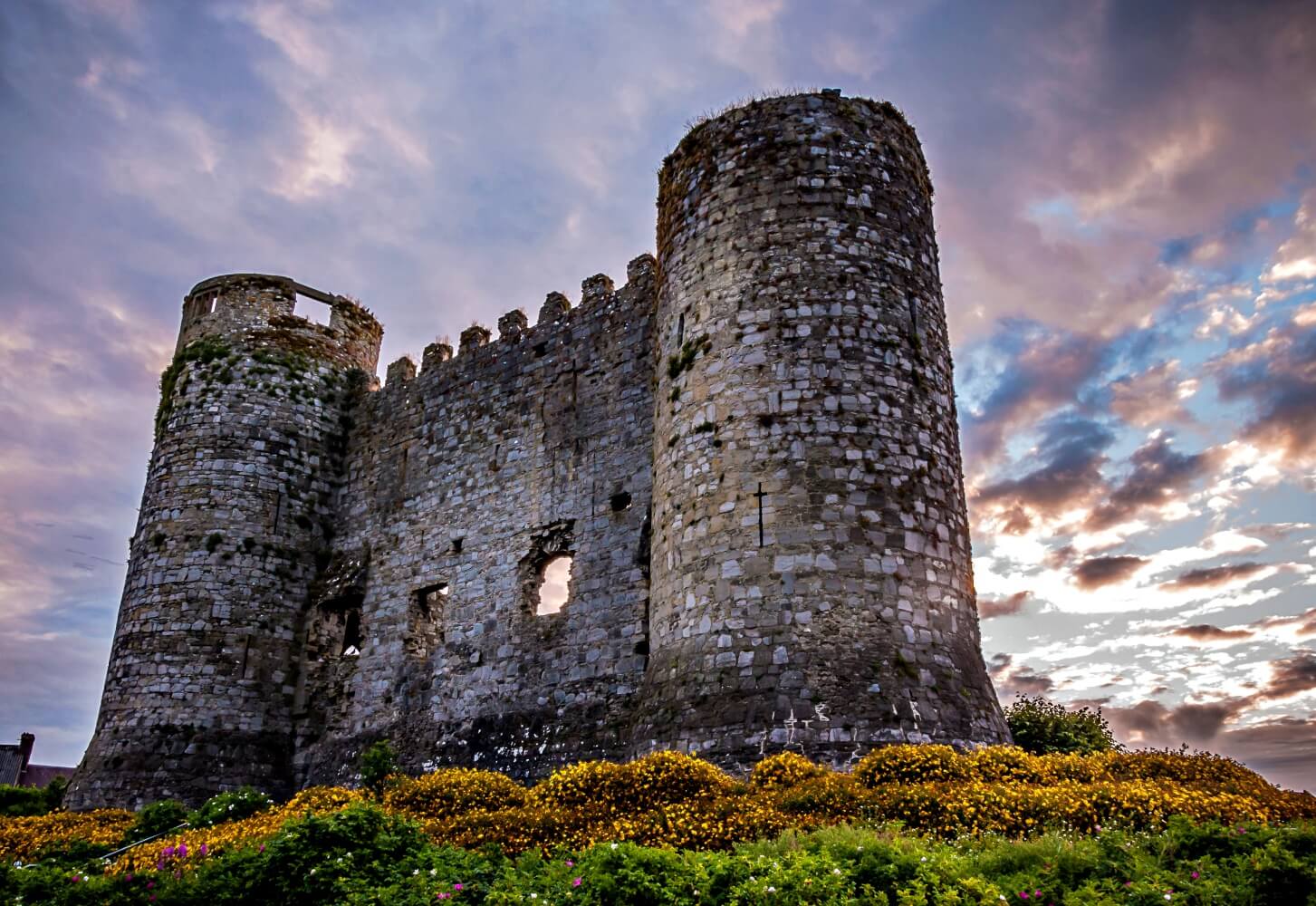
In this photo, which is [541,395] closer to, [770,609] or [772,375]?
[772,375]

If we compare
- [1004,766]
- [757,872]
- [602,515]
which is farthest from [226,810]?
[1004,766]

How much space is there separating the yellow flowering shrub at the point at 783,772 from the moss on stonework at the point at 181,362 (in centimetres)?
1772

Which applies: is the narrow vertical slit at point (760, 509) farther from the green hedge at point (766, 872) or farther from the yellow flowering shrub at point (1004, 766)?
the green hedge at point (766, 872)

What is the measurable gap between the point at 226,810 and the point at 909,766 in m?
10.2

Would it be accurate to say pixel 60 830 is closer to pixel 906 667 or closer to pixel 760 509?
pixel 760 509

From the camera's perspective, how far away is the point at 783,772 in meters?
10.9

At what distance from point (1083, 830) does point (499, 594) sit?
473 inches

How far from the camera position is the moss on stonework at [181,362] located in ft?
76.9

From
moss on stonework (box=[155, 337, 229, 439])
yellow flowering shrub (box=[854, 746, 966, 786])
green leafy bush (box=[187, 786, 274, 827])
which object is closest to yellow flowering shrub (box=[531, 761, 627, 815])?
yellow flowering shrub (box=[854, 746, 966, 786])

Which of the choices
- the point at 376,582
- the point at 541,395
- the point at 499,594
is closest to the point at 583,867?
the point at 499,594

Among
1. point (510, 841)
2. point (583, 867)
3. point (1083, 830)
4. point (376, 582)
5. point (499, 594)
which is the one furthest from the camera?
point (376, 582)

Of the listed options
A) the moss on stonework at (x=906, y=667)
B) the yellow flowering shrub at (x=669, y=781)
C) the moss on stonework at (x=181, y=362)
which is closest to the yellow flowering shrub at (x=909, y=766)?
the yellow flowering shrub at (x=669, y=781)

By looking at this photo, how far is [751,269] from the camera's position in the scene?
580 inches

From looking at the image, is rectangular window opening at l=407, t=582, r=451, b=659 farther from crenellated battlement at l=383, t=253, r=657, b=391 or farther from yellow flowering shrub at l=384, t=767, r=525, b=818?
yellow flowering shrub at l=384, t=767, r=525, b=818
